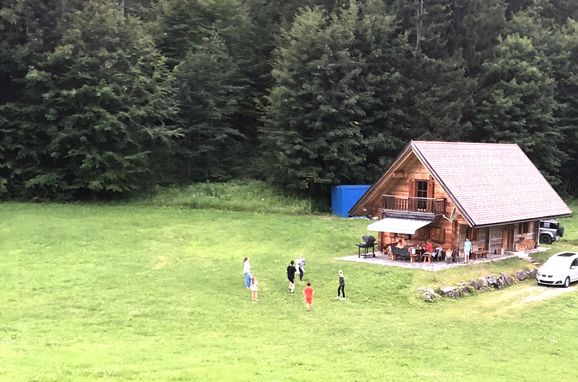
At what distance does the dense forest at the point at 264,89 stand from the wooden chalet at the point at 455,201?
14.8 m

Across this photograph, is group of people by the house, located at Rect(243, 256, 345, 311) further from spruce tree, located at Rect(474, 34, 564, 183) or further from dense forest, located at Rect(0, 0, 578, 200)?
spruce tree, located at Rect(474, 34, 564, 183)

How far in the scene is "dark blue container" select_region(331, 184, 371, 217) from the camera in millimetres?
51750

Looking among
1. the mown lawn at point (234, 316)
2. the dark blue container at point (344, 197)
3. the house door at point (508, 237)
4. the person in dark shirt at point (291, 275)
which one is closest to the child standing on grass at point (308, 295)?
the mown lawn at point (234, 316)

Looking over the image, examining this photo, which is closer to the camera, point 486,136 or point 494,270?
point 494,270

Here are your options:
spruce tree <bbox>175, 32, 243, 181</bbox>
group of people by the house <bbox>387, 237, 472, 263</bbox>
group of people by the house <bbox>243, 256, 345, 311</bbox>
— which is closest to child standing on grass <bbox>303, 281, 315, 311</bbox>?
group of people by the house <bbox>243, 256, 345, 311</bbox>

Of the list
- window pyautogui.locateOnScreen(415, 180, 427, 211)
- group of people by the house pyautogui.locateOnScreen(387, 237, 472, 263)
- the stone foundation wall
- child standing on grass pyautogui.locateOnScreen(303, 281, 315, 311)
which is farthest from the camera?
window pyautogui.locateOnScreen(415, 180, 427, 211)

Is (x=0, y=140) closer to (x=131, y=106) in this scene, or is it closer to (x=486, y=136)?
(x=131, y=106)

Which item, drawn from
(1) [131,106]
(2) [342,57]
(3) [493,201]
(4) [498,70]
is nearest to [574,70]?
(4) [498,70]

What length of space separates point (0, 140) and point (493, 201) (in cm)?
3705

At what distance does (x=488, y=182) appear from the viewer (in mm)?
38250

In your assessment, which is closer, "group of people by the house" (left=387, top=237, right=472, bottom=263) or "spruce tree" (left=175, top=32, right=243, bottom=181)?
"group of people by the house" (left=387, top=237, right=472, bottom=263)

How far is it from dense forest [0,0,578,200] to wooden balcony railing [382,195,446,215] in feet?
49.2

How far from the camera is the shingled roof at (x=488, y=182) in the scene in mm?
35375

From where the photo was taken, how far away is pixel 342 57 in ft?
176
